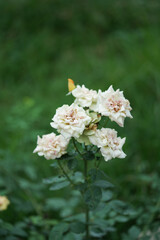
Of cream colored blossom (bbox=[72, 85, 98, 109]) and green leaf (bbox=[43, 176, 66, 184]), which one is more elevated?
cream colored blossom (bbox=[72, 85, 98, 109])

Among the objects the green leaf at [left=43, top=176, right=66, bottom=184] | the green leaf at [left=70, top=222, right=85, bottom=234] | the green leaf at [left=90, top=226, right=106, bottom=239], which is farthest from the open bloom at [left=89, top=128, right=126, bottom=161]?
the green leaf at [left=90, top=226, right=106, bottom=239]

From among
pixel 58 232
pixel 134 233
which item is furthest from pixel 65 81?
pixel 58 232

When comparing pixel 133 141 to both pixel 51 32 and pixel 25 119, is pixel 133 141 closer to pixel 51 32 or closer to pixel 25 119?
pixel 25 119

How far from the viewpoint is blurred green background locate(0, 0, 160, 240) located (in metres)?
1.86

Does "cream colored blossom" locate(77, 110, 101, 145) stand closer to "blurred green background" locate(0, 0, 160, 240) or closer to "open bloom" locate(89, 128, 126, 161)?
"open bloom" locate(89, 128, 126, 161)

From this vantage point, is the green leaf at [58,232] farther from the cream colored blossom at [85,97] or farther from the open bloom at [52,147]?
the cream colored blossom at [85,97]

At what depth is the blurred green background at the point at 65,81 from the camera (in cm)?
186

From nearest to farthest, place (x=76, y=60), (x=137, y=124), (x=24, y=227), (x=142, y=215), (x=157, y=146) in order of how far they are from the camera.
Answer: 1. (x=142, y=215)
2. (x=24, y=227)
3. (x=157, y=146)
4. (x=137, y=124)
5. (x=76, y=60)

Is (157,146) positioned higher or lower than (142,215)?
higher

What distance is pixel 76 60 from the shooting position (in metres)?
3.84

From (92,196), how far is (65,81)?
2265 mm

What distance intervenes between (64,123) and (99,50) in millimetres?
3051

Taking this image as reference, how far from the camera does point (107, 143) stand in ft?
3.58

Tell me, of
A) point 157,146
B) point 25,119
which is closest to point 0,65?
point 25,119
